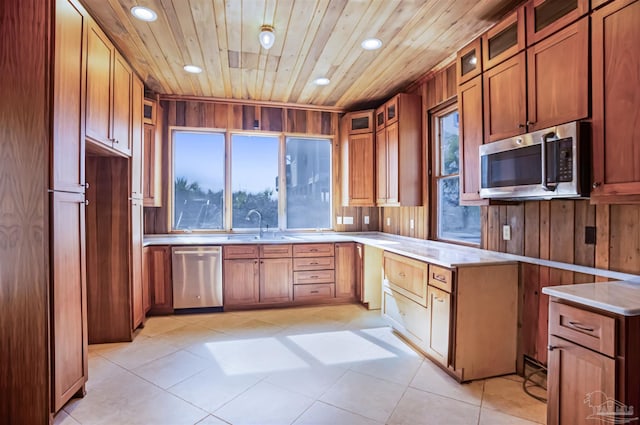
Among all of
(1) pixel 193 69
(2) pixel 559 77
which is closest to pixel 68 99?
(1) pixel 193 69

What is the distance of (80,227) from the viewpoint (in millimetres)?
2281

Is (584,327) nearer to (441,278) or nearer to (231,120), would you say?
(441,278)

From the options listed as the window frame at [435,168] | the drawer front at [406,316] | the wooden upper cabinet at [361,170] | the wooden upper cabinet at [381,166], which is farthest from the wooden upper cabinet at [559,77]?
the wooden upper cabinet at [361,170]

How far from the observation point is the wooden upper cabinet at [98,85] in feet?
7.69

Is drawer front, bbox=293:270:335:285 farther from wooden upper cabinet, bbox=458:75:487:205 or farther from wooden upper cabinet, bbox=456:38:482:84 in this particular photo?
wooden upper cabinet, bbox=456:38:482:84

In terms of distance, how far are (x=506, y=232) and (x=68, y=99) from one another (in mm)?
3317

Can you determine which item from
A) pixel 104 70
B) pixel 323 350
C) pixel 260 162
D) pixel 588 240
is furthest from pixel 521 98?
pixel 260 162

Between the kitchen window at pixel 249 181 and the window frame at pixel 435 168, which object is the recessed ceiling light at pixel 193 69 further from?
the window frame at pixel 435 168

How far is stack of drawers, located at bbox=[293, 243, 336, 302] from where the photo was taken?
428cm

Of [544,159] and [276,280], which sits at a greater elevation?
[544,159]

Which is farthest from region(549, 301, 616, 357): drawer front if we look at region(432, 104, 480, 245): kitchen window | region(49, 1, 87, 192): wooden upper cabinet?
region(49, 1, 87, 192): wooden upper cabinet

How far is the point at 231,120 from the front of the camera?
4.62 m

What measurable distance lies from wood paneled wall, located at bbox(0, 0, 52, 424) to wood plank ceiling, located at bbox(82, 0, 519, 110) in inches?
29.3

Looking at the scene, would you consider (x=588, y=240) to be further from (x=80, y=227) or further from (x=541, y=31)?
(x=80, y=227)
